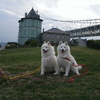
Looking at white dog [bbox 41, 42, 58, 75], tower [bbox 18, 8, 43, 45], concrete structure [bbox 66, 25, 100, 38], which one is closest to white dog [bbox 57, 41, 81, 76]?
white dog [bbox 41, 42, 58, 75]

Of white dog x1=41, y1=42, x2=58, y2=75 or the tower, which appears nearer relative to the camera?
white dog x1=41, y1=42, x2=58, y2=75

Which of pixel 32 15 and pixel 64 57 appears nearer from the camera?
pixel 64 57

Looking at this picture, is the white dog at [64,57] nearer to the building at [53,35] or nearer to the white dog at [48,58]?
the white dog at [48,58]

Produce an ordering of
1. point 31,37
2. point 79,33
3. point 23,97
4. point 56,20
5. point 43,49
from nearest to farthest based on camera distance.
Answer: point 23,97 < point 43,49 < point 31,37 < point 56,20 < point 79,33

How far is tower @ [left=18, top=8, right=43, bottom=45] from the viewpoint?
4591 cm

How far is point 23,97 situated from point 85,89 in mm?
1735

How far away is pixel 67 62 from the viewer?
568 centimetres

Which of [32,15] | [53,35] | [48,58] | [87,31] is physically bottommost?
[48,58]

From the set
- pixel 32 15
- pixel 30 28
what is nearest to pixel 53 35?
pixel 30 28

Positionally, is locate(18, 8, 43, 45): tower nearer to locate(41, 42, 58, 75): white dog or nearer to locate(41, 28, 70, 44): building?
locate(41, 28, 70, 44): building

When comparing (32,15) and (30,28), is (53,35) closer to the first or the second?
(30,28)

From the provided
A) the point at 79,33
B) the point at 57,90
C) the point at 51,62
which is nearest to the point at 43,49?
the point at 51,62

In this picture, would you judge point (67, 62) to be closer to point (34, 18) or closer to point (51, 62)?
point (51, 62)

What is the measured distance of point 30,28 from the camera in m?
46.2
